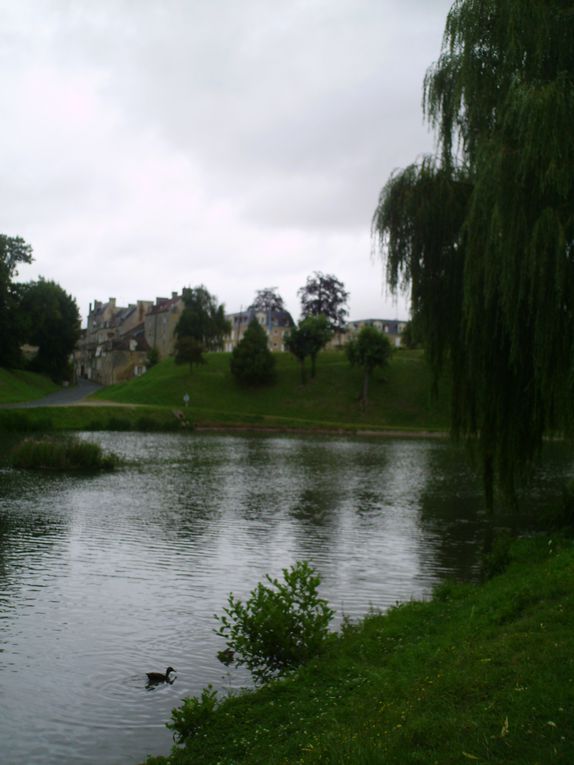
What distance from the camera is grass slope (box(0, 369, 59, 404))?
74.2 meters

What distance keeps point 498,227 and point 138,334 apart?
434 feet

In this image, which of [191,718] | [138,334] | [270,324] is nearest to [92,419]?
[191,718]

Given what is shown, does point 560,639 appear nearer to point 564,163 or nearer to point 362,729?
point 362,729

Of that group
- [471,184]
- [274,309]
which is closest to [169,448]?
[471,184]

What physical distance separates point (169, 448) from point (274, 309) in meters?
106

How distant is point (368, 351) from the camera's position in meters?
83.7

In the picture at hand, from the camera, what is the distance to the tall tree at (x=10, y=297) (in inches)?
3000

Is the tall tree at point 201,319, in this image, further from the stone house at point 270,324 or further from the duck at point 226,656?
the duck at point 226,656

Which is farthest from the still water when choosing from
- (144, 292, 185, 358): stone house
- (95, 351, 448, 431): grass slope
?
(144, 292, 185, 358): stone house

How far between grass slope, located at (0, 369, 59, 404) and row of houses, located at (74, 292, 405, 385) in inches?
1008

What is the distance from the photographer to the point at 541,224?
1446cm

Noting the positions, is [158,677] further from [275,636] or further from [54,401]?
[54,401]

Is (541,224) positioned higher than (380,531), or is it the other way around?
(541,224)

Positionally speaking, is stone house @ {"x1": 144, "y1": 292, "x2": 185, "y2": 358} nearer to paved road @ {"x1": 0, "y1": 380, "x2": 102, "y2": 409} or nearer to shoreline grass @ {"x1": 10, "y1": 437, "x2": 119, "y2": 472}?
paved road @ {"x1": 0, "y1": 380, "x2": 102, "y2": 409}
